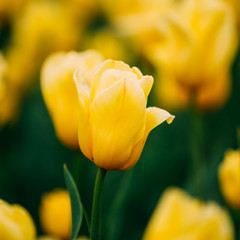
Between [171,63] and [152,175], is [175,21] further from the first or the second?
[152,175]

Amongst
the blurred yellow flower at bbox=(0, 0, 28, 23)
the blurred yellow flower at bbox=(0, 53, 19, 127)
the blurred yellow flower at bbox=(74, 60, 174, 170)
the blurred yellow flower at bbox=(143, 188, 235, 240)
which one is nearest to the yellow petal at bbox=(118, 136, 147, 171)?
the blurred yellow flower at bbox=(74, 60, 174, 170)

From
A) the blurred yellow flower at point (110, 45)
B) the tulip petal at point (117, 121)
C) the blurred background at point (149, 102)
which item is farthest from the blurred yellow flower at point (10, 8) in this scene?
the tulip petal at point (117, 121)

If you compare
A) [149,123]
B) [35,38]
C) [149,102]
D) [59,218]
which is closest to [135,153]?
[149,123]

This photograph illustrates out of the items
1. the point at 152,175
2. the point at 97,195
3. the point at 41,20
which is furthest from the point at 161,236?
the point at 41,20

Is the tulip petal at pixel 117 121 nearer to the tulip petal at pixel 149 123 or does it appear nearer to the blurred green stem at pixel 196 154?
the tulip petal at pixel 149 123

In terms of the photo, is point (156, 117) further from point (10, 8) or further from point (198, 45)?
point (10, 8)

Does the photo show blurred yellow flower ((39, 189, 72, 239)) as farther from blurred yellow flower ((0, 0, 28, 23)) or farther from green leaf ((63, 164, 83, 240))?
blurred yellow flower ((0, 0, 28, 23))
